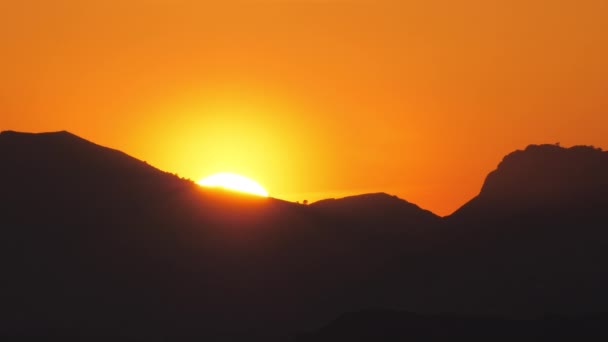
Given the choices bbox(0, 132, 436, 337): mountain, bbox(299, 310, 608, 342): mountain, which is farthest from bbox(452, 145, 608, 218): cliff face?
bbox(299, 310, 608, 342): mountain

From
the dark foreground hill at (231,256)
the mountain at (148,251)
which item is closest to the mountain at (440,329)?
the dark foreground hill at (231,256)

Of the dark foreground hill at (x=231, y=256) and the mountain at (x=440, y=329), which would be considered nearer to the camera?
the mountain at (x=440, y=329)

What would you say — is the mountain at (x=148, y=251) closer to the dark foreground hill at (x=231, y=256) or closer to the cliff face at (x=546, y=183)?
the dark foreground hill at (x=231, y=256)

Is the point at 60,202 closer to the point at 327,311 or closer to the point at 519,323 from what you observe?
the point at 327,311

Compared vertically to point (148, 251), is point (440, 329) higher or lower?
lower

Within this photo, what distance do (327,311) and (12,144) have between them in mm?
41522

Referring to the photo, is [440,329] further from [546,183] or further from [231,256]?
[546,183]

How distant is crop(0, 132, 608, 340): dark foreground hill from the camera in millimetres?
146875

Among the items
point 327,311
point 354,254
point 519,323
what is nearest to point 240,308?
point 327,311

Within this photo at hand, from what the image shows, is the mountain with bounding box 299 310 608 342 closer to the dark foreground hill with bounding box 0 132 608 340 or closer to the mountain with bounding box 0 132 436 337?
the dark foreground hill with bounding box 0 132 608 340

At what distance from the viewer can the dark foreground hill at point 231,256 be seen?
146875 millimetres

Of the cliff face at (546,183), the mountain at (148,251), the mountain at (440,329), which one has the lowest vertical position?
the mountain at (440,329)

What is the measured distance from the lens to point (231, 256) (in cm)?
15800

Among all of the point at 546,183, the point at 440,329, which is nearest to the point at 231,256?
the point at 546,183
